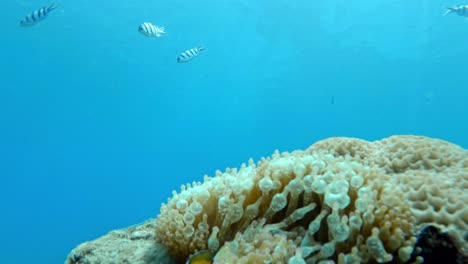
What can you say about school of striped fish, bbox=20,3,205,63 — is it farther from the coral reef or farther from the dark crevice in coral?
the dark crevice in coral

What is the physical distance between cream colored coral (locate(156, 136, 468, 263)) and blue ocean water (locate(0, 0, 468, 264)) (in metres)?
31.2

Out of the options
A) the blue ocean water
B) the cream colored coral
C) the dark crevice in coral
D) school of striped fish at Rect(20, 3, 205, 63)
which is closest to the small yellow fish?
the cream colored coral

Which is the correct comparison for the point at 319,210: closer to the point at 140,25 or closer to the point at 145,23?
the point at 145,23

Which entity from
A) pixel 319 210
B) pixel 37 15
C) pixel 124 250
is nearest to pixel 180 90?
pixel 37 15

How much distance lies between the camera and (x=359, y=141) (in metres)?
3.77

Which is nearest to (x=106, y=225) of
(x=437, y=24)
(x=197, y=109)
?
(x=197, y=109)

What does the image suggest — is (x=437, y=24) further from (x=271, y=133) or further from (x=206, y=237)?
(x=206, y=237)

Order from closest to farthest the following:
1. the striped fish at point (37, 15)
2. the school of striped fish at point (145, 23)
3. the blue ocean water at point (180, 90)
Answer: the striped fish at point (37, 15) → the school of striped fish at point (145, 23) → the blue ocean water at point (180, 90)

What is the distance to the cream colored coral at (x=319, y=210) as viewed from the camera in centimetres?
217

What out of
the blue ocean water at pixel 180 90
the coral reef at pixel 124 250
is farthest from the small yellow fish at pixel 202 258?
the blue ocean water at pixel 180 90

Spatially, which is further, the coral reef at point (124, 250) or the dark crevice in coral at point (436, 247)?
the coral reef at point (124, 250)

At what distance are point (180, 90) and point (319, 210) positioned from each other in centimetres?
5000

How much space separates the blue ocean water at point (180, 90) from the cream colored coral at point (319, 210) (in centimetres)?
3116

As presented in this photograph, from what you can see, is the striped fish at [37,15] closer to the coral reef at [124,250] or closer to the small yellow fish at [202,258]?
the coral reef at [124,250]
